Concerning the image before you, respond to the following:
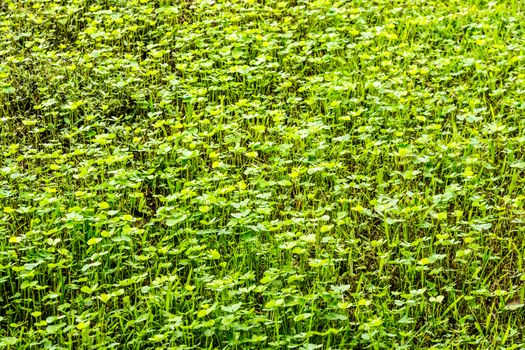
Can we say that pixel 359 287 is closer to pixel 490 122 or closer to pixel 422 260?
pixel 422 260

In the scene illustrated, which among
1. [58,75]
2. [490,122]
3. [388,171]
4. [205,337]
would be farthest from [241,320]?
[58,75]

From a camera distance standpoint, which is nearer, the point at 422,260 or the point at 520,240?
the point at 422,260

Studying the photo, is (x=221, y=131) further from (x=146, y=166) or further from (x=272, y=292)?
(x=272, y=292)

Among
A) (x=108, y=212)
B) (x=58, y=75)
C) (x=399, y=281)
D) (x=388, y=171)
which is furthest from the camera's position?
(x=58, y=75)

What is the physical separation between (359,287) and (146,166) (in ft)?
5.35

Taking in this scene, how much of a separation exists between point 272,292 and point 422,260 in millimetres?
745

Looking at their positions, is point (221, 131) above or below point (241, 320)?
above

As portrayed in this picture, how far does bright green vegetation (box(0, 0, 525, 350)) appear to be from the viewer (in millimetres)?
3799

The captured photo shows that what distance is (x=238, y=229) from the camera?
4.32 meters

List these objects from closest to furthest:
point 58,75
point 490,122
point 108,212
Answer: point 108,212 < point 490,122 < point 58,75

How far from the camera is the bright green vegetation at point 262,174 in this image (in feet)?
12.5

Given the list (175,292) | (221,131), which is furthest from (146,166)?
(175,292)

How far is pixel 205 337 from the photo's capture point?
12.3 feet

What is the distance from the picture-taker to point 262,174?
4.61 m
